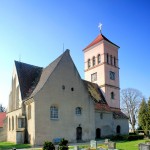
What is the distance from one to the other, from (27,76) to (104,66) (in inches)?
603

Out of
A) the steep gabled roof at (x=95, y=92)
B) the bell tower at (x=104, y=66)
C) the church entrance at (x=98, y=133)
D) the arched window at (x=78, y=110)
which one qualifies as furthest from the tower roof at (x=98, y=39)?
the church entrance at (x=98, y=133)

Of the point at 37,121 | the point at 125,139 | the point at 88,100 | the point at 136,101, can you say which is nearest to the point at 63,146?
the point at 37,121

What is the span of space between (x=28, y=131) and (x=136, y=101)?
117 feet

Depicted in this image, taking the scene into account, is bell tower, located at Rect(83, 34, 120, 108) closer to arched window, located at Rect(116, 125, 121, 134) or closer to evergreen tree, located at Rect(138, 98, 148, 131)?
arched window, located at Rect(116, 125, 121, 134)

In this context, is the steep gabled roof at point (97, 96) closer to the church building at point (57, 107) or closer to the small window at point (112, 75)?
the church building at point (57, 107)

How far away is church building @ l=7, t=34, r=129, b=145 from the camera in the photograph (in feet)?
108

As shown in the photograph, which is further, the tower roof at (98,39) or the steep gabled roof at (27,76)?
the tower roof at (98,39)

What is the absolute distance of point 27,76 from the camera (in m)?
38.8

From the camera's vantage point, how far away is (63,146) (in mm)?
22109

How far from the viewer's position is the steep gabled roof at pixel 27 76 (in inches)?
1452

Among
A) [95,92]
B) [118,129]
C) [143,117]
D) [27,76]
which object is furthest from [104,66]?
[27,76]

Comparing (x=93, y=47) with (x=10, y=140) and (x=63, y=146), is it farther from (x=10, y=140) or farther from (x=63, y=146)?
(x=63, y=146)

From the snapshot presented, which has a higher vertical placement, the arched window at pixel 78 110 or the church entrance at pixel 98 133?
the arched window at pixel 78 110

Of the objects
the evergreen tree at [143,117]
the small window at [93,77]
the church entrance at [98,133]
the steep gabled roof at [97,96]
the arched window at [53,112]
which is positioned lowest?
the church entrance at [98,133]
